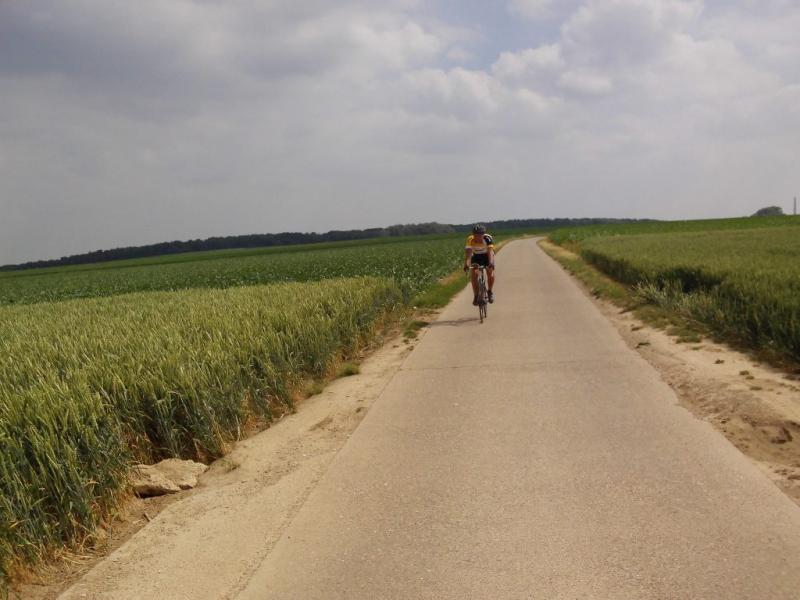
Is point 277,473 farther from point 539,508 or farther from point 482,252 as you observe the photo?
point 482,252

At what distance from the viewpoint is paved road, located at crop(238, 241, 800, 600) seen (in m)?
3.76

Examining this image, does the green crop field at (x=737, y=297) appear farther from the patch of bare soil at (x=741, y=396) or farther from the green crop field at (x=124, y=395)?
the green crop field at (x=124, y=395)

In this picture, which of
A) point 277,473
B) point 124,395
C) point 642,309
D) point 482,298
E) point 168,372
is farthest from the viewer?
point 482,298

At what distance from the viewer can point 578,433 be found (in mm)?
6285

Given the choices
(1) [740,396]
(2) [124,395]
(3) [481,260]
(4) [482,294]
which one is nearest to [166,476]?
(2) [124,395]

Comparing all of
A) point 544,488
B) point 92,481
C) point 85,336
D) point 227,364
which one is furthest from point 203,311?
point 544,488

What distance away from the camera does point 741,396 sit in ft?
23.8

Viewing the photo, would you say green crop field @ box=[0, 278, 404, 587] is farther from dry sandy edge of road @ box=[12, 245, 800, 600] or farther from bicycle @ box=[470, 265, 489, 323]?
bicycle @ box=[470, 265, 489, 323]

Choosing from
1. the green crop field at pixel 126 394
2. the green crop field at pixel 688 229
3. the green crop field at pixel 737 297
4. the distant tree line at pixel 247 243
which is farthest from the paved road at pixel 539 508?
the distant tree line at pixel 247 243

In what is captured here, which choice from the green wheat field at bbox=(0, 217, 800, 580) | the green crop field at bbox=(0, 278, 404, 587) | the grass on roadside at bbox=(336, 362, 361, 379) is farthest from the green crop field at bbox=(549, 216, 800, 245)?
the green crop field at bbox=(0, 278, 404, 587)

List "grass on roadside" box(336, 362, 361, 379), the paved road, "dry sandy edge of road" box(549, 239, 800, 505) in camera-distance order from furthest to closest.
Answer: "grass on roadside" box(336, 362, 361, 379) → "dry sandy edge of road" box(549, 239, 800, 505) → the paved road

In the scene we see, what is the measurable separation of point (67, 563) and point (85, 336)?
564 cm

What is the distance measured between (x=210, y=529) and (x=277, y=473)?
3.78 ft

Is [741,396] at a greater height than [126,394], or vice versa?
[126,394]
